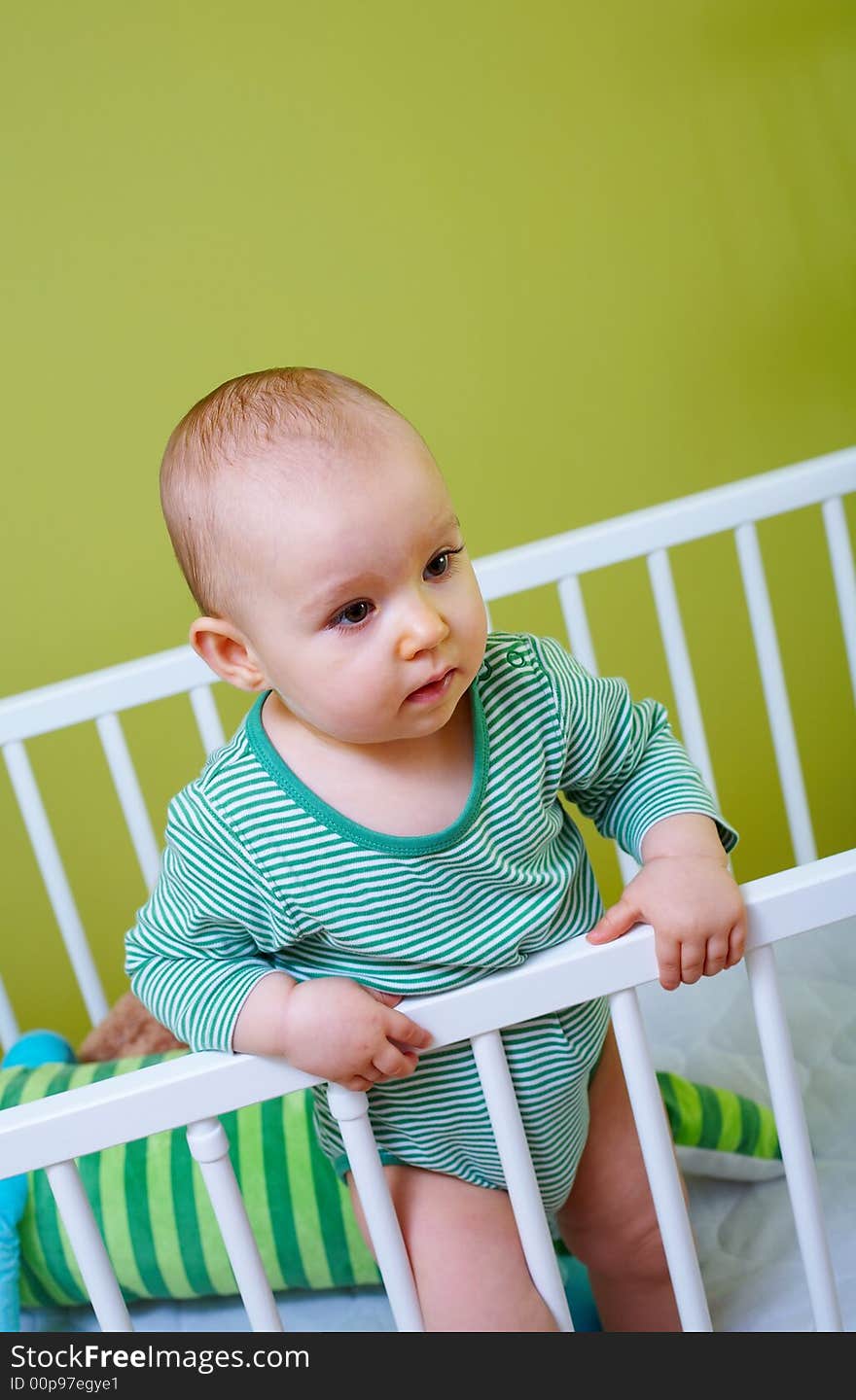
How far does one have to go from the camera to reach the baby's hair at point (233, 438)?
70 centimetres

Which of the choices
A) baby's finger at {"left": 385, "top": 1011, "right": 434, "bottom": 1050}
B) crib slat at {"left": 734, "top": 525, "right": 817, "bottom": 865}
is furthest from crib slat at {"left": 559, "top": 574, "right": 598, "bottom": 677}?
baby's finger at {"left": 385, "top": 1011, "right": 434, "bottom": 1050}

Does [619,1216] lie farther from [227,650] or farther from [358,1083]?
[227,650]

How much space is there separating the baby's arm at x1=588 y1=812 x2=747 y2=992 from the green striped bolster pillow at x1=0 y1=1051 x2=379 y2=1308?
16.6 inches

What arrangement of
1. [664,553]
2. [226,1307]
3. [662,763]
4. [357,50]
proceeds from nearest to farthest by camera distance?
[662,763]
[226,1307]
[664,553]
[357,50]

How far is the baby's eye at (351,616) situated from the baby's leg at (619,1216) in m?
0.37

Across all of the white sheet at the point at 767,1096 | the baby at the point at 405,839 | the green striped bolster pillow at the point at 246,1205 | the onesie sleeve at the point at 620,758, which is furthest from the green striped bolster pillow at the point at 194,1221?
the onesie sleeve at the point at 620,758

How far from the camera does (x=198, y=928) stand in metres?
0.80

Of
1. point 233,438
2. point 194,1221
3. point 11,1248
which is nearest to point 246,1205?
point 194,1221

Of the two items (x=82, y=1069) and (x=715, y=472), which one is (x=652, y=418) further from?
(x=82, y=1069)

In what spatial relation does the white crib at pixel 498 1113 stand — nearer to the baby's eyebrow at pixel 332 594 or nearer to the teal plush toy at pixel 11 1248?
the baby's eyebrow at pixel 332 594

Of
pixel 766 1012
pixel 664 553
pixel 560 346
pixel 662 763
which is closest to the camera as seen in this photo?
pixel 766 1012

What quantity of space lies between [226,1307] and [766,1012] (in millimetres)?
568

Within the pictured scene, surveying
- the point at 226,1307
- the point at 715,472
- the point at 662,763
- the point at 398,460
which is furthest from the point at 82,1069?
the point at 715,472

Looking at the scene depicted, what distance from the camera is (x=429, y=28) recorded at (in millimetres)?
1688
